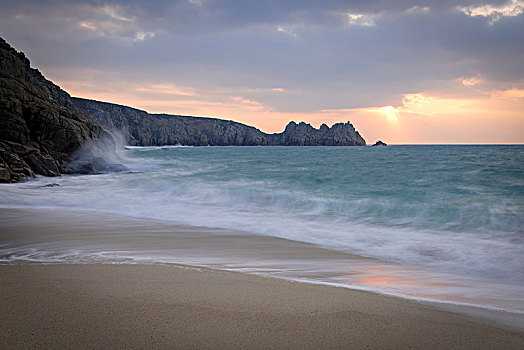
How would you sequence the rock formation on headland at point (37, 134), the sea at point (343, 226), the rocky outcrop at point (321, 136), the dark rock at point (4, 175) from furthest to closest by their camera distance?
the rocky outcrop at point (321, 136), the rock formation on headland at point (37, 134), the dark rock at point (4, 175), the sea at point (343, 226)

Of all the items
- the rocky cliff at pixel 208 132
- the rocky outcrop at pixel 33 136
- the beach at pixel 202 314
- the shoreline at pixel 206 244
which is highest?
the rocky cliff at pixel 208 132

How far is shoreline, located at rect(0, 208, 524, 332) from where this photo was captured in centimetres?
299

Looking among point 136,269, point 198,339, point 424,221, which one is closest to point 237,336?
point 198,339

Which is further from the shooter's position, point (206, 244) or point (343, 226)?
point (343, 226)

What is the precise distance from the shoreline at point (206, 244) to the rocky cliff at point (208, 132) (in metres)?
116

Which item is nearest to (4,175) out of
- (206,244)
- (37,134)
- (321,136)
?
(37,134)

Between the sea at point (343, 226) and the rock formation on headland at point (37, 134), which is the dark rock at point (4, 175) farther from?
the sea at point (343, 226)

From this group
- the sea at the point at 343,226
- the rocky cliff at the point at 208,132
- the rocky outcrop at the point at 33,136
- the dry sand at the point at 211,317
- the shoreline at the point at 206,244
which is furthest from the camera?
the rocky cliff at the point at 208,132

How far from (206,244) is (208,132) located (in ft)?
491

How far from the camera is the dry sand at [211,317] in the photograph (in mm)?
2070

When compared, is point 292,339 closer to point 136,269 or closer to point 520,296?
point 136,269

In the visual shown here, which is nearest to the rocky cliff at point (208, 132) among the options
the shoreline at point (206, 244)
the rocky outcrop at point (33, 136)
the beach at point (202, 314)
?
the rocky outcrop at point (33, 136)

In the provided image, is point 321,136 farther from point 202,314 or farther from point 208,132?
point 202,314

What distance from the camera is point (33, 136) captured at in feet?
50.9
